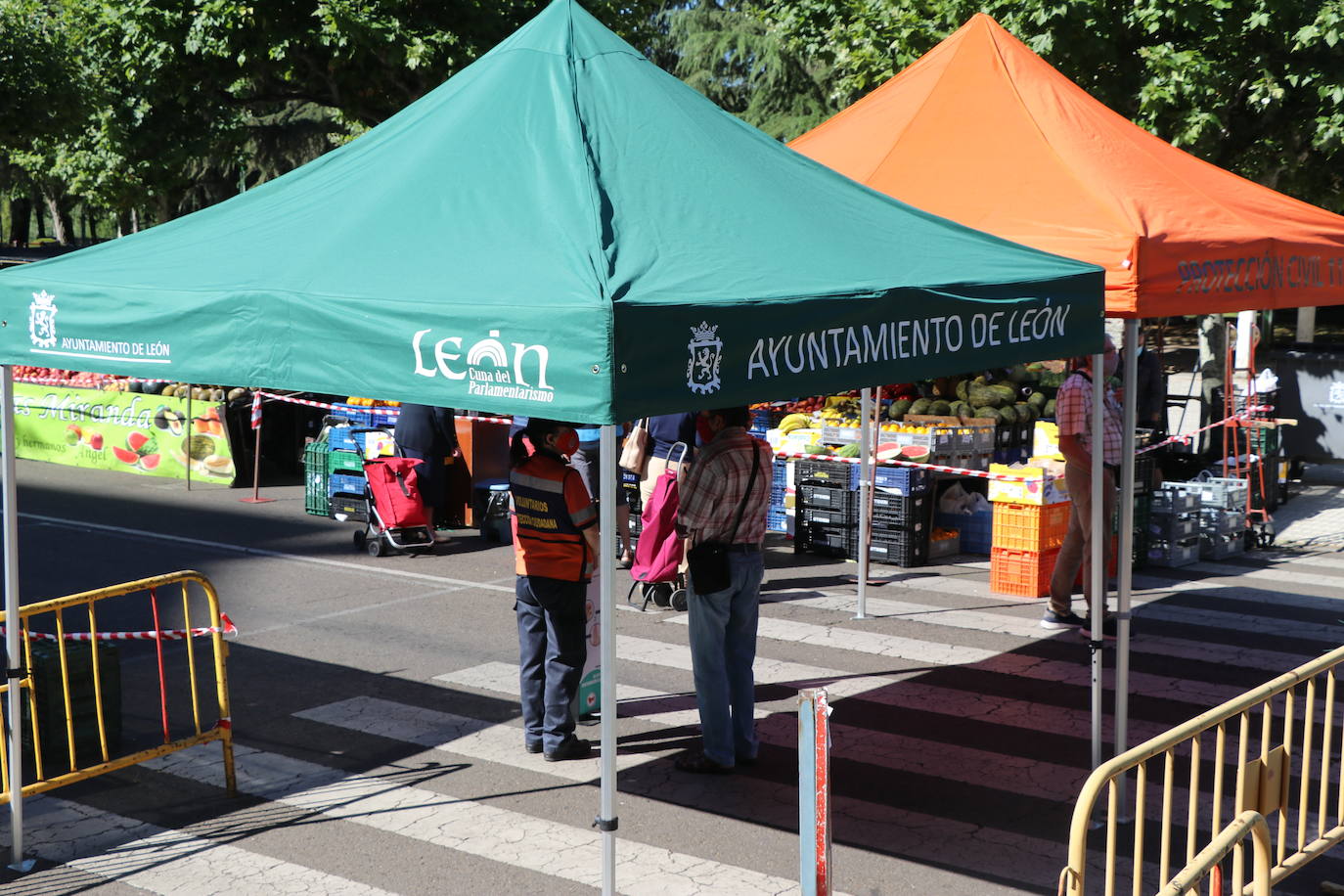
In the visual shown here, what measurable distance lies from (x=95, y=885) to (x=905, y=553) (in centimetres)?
852

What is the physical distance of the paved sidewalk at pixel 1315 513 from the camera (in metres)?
14.8

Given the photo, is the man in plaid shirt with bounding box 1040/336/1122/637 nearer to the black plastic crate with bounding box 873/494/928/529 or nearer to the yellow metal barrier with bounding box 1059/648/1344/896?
the yellow metal barrier with bounding box 1059/648/1344/896

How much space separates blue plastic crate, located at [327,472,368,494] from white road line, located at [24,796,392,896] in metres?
8.47

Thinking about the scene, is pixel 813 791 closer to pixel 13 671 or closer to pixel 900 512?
pixel 13 671

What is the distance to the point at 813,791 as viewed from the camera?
13.0 feet

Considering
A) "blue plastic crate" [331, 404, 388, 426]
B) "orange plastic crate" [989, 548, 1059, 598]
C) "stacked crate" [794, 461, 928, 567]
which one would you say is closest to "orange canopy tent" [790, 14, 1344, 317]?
"orange plastic crate" [989, 548, 1059, 598]

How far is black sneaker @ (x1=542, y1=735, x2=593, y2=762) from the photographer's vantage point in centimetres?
776

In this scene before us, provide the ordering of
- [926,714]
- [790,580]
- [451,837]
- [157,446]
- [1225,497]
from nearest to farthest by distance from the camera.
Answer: [451,837], [926,714], [790,580], [1225,497], [157,446]

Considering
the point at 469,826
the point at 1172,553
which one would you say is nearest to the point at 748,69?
the point at 1172,553

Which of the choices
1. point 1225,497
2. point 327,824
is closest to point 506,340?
point 327,824

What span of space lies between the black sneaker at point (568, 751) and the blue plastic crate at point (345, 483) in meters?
8.21

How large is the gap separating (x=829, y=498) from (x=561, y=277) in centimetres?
900

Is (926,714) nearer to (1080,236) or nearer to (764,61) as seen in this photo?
(1080,236)

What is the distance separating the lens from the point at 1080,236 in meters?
7.11
